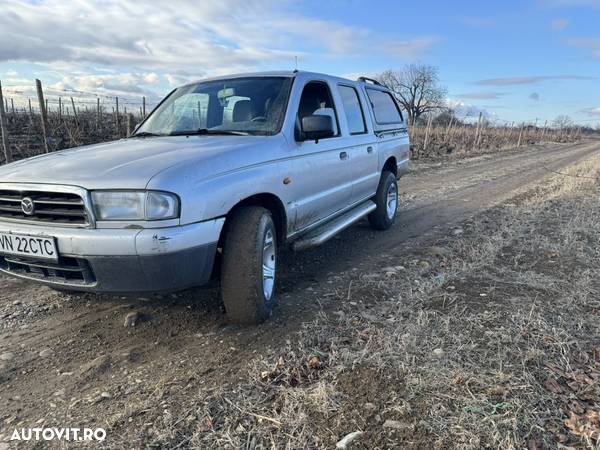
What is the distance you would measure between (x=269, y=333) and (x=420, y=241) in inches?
122

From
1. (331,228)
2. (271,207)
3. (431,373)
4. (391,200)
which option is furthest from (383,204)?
(431,373)

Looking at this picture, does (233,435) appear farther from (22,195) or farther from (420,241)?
→ (420,241)

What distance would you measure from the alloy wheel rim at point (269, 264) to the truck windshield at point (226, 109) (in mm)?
866

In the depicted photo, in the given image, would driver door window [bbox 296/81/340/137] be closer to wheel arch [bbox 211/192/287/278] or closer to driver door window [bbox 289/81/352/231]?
driver door window [bbox 289/81/352/231]

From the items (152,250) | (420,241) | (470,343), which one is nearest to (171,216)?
(152,250)

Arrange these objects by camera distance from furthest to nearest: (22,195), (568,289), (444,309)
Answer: (568,289) < (444,309) < (22,195)

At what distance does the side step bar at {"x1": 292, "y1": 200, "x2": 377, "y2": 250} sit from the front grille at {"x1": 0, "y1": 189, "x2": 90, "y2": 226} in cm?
181

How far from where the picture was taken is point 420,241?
558cm

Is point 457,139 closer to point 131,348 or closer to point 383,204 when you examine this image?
point 383,204

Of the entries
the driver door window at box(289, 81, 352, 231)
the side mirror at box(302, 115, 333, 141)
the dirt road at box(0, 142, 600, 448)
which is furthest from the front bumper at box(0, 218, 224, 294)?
the side mirror at box(302, 115, 333, 141)

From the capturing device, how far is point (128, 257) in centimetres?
247

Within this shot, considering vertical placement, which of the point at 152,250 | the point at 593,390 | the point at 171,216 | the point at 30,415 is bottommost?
the point at 30,415

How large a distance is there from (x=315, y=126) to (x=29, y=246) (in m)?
2.21

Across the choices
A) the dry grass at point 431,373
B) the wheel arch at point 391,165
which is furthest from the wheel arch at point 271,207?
the wheel arch at point 391,165
